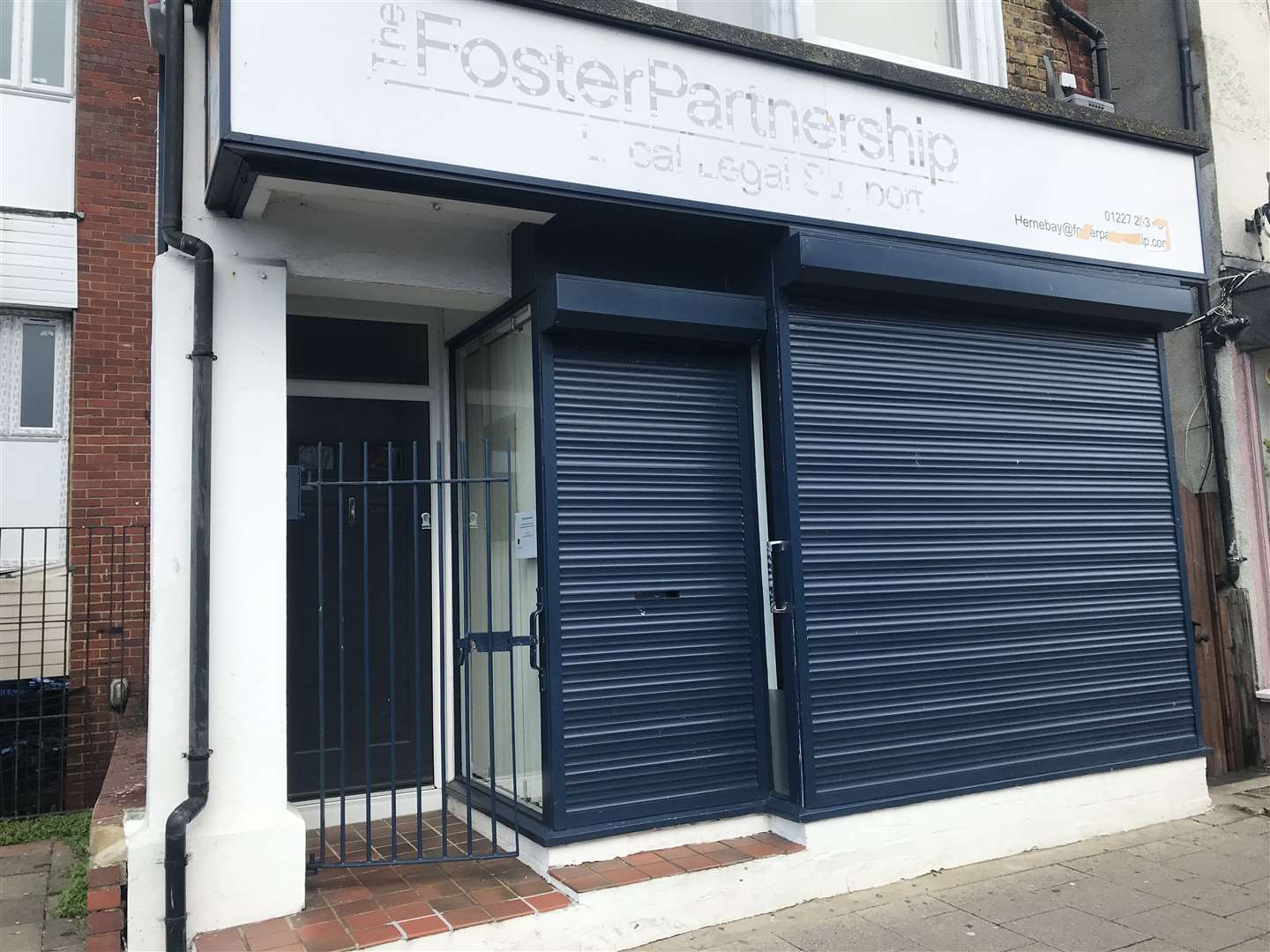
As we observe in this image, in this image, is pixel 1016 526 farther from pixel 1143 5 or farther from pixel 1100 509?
pixel 1143 5

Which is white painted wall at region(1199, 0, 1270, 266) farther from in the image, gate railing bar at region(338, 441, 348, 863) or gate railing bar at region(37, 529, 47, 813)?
gate railing bar at region(37, 529, 47, 813)

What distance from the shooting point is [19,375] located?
7.52 meters

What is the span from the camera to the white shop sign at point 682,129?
→ 157 inches

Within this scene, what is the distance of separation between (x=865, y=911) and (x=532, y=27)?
426cm

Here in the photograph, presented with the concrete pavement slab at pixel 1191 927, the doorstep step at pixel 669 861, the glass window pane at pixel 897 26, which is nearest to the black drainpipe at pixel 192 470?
the doorstep step at pixel 669 861

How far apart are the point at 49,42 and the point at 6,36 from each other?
28 centimetres

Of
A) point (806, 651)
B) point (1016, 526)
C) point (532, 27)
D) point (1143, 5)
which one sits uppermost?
point (1143, 5)

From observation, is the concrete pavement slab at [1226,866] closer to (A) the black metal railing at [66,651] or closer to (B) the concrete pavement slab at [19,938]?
(B) the concrete pavement slab at [19,938]

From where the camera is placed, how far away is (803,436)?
5.20m

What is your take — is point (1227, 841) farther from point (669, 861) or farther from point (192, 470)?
point (192, 470)

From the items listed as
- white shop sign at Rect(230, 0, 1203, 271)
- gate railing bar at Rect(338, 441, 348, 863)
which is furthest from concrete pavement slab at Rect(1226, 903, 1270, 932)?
gate railing bar at Rect(338, 441, 348, 863)

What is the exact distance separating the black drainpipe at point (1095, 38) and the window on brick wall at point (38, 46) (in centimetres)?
733

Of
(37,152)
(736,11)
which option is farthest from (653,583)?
(37,152)

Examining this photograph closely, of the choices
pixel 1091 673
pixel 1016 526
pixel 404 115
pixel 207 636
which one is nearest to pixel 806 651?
pixel 1016 526
